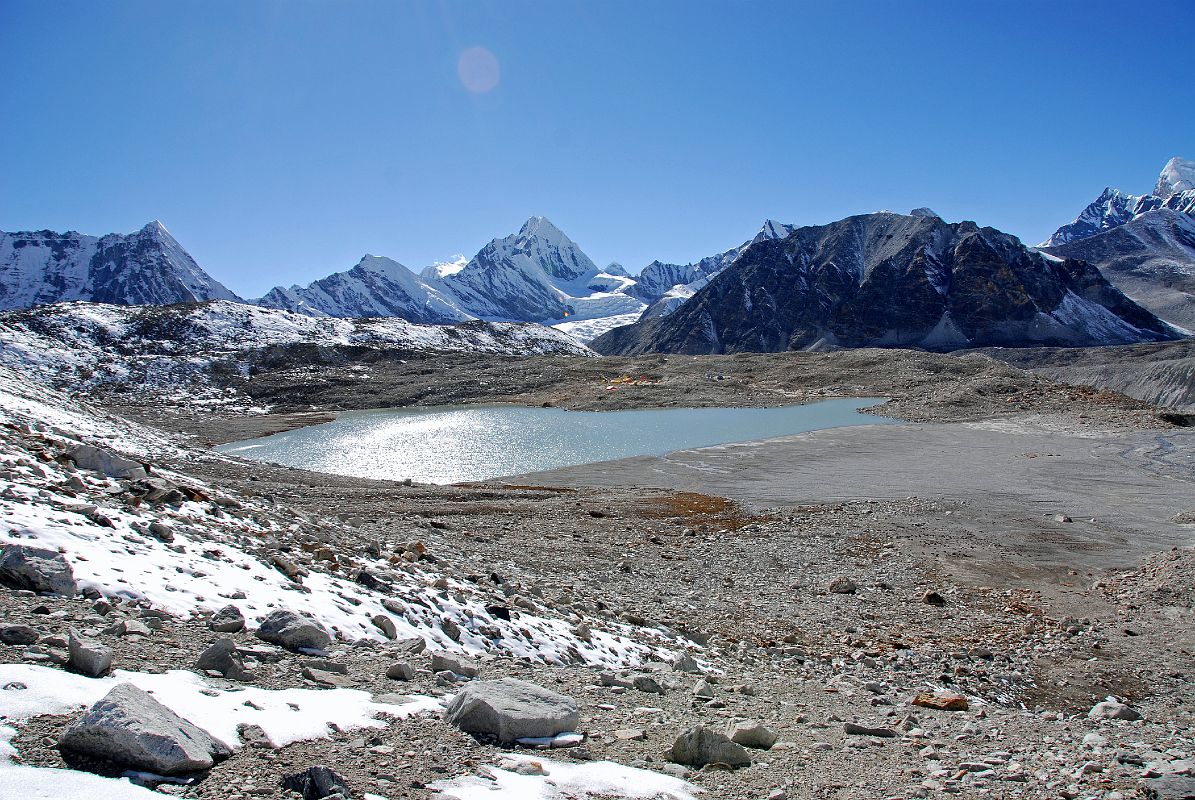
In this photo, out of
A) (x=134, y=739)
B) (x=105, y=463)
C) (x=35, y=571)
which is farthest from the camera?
(x=105, y=463)

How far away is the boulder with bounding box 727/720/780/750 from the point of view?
23.8ft

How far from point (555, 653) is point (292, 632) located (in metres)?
4.38

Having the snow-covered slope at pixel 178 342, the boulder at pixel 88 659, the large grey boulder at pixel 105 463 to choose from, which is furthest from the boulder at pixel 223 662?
the snow-covered slope at pixel 178 342

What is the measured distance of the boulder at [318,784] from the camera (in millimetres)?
4766

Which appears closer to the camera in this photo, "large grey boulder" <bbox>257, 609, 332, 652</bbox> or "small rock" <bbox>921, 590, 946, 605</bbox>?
"large grey boulder" <bbox>257, 609, 332, 652</bbox>

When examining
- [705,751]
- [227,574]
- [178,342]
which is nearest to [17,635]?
[227,574]

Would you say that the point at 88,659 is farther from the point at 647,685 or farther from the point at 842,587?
the point at 842,587

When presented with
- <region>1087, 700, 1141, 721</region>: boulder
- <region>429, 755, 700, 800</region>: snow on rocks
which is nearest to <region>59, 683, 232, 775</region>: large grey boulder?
<region>429, 755, 700, 800</region>: snow on rocks

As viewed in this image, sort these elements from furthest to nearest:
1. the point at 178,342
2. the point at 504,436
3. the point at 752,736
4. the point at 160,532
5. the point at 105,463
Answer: the point at 178,342, the point at 504,436, the point at 105,463, the point at 160,532, the point at 752,736

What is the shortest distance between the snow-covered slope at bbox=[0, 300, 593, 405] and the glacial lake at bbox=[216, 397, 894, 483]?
2466 cm

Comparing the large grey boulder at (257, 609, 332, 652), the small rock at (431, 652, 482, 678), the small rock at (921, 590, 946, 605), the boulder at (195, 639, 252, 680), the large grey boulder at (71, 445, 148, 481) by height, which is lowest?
the small rock at (921, 590, 946, 605)

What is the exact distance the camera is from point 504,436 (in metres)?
57.2

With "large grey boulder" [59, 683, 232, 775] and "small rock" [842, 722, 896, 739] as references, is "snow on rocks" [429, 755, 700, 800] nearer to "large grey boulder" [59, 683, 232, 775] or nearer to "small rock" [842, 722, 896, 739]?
"large grey boulder" [59, 683, 232, 775]

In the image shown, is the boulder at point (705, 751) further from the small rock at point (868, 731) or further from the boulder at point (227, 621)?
the boulder at point (227, 621)
